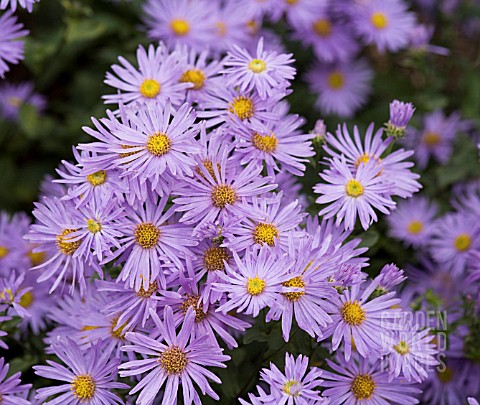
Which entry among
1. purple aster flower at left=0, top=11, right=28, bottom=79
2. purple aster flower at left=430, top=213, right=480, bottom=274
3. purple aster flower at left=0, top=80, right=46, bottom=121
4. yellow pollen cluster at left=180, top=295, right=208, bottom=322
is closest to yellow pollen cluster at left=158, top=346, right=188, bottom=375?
yellow pollen cluster at left=180, top=295, right=208, bottom=322

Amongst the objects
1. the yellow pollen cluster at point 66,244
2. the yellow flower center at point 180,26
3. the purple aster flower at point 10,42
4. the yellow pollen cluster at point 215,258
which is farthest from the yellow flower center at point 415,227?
the purple aster flower at point 10,42

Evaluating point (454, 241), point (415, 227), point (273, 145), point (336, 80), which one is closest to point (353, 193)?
point (273, 145)

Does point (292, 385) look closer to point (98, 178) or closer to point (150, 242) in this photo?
point (150, 242)

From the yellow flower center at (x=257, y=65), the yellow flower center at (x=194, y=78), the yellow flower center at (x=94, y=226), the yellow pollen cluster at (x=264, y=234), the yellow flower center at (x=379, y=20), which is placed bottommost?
the yellow flower center at (x=94, y=226)

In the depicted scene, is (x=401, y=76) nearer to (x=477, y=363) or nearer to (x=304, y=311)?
(x=477, y=363)

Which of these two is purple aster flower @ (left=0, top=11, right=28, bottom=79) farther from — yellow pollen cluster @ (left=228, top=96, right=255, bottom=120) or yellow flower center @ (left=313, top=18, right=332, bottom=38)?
yellow flower center @ (left=313, top=18, right=332, bottom=38)

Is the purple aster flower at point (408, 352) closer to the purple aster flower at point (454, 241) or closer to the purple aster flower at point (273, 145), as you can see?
the purple aster flower at point (273, 145)
